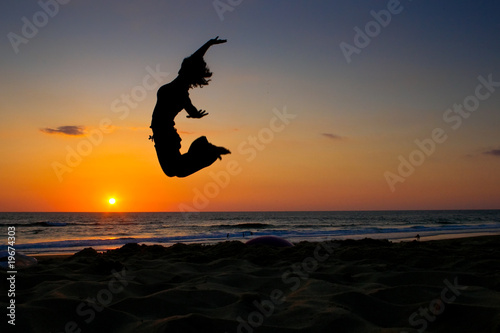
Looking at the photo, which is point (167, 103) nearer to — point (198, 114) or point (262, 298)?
point (198, 114)

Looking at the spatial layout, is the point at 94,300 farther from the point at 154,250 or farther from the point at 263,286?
the point at 154,250

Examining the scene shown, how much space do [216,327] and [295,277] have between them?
2630mm

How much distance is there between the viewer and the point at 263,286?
217 inches

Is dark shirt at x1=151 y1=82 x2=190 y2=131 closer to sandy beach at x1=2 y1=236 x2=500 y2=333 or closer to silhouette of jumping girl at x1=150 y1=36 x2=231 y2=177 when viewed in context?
silhouette of jumping girl at x1=150 y1=36 x2=231 y2=177

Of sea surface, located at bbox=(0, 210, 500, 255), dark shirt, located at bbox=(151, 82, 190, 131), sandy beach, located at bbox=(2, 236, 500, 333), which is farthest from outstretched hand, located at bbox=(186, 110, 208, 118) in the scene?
sea surface, located at bbox=(0, 210, 500, 255)

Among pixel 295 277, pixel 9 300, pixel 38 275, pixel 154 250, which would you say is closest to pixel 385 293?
pixel 295 277

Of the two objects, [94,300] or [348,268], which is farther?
[348,268]

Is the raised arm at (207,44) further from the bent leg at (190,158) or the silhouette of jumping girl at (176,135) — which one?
the bent leg at (190,158)

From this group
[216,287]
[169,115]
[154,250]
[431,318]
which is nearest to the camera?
[431,318]

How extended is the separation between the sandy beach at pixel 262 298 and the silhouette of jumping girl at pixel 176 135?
1.56 meters

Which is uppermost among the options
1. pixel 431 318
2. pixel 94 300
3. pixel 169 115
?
pixel 169 115

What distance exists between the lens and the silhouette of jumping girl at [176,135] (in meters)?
4.27

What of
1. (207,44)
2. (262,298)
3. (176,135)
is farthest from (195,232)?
(207,44)

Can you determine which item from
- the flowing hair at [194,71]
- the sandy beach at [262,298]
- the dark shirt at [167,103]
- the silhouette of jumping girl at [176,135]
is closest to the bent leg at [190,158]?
the silhouette of jumping girl at [176,135]
